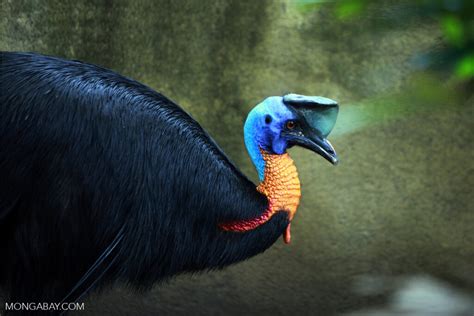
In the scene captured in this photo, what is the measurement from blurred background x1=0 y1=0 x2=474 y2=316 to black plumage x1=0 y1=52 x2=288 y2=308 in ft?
2.69

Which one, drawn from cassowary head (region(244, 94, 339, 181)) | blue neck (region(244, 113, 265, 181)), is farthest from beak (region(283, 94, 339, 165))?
blue neck (region(244, 113, 265, 181))

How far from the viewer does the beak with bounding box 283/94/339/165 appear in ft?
6.76

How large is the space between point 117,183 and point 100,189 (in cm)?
5

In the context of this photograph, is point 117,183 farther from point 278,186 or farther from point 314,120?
point 314,120

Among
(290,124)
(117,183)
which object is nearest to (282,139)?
(290,124)

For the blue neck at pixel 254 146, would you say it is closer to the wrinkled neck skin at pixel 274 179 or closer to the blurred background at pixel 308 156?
the wrinkled neck skin at pixel 274 179

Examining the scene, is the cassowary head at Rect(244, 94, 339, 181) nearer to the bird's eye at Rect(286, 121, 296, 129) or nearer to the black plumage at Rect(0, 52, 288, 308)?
the bird's eye at Rect(286, 121, 296, 129)

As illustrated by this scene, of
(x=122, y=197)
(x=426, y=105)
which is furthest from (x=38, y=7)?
(x=426, y=105)

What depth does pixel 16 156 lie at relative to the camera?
76.5 inches

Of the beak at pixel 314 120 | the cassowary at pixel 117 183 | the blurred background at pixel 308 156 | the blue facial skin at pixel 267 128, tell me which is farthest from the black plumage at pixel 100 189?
the blurred background at pixel 308 156

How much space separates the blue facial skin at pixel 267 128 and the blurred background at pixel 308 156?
804mm

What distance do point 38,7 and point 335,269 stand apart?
5.06 ft

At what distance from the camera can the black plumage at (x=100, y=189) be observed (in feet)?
6.38

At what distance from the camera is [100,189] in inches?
77.3
